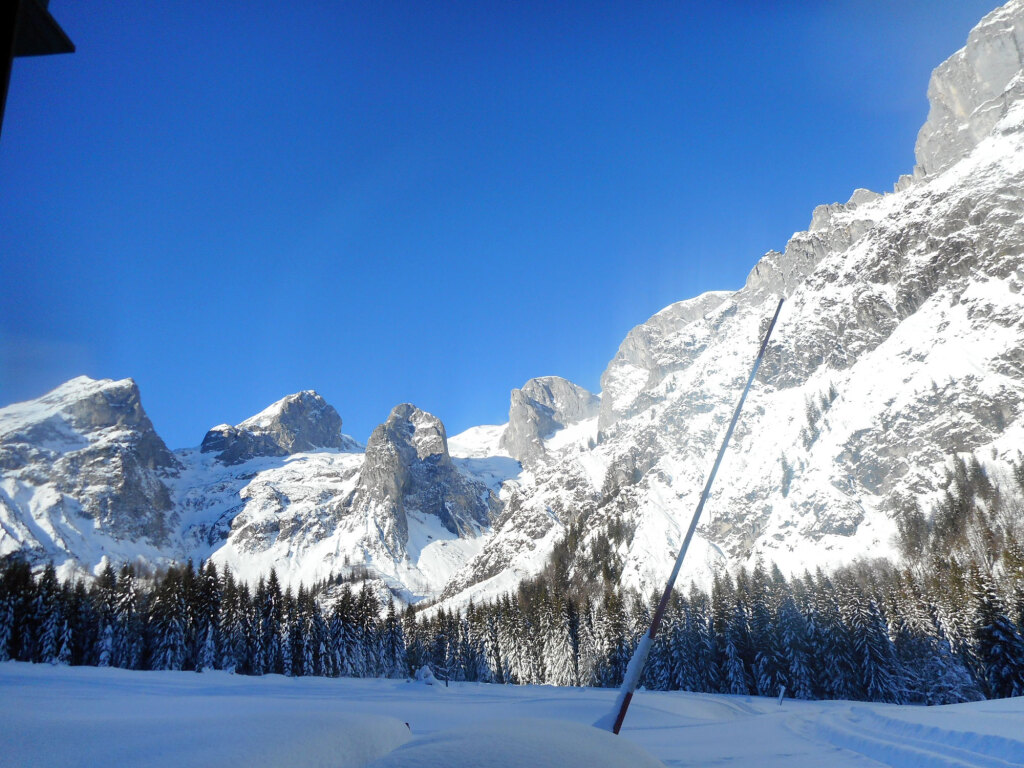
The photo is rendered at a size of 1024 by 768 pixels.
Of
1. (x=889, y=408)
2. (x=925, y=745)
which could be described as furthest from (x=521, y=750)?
(x=889, y=408)

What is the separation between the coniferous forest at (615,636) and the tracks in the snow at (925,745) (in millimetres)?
37822

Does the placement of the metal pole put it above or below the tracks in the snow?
above

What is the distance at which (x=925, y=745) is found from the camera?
1345cm

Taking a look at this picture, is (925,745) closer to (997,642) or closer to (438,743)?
(438,743)

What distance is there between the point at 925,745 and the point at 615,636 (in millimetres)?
63033

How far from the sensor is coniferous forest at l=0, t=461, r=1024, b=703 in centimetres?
5109

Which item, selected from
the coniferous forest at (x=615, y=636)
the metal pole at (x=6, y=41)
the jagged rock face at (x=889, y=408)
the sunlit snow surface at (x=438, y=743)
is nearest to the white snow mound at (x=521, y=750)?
the sunlit snow surface at (x=438, y=743)

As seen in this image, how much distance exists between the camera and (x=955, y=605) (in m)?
55.5

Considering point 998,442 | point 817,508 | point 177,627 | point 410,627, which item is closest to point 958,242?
point 998,442

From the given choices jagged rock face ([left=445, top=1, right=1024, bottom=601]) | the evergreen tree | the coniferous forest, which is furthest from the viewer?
jagged rock face ([left=445, top=1, right=1024, bottom=601])

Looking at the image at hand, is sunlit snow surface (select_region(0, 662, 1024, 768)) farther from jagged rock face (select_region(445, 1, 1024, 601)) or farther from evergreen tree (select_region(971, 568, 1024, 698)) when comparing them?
jagged rock face (select_region(445, 1, 1024, 601))

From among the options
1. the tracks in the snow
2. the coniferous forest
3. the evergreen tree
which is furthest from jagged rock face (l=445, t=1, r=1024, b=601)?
the tracks in the snow

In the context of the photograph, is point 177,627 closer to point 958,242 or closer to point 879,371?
point 879,371

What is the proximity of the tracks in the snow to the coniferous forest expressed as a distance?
37.8 meters
